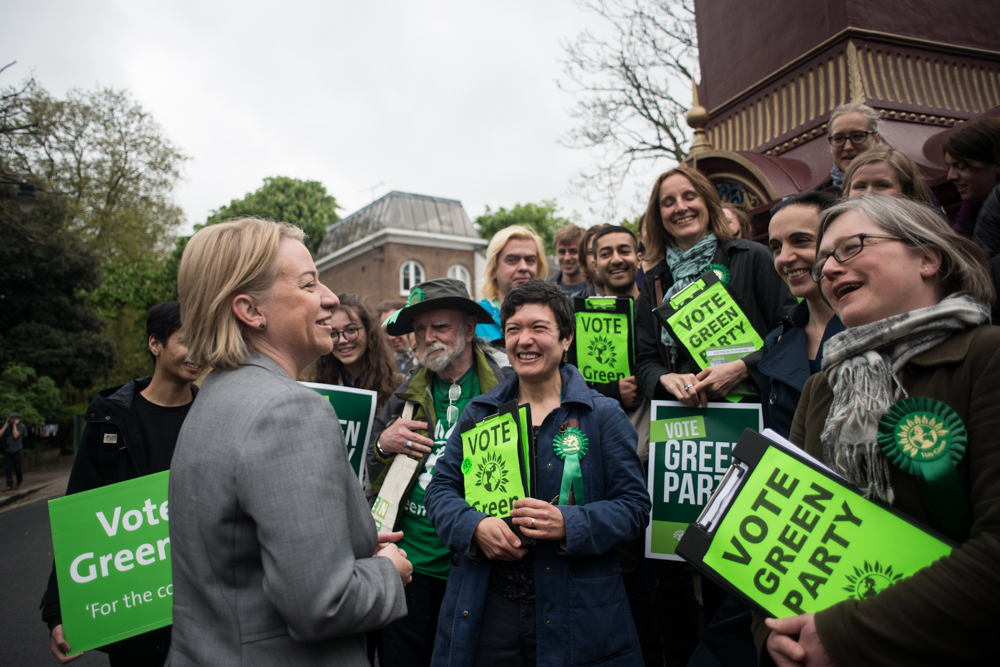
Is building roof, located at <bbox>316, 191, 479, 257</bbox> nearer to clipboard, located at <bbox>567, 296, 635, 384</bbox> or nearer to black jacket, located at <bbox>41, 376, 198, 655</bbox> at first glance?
clipboard, located at <bbox>567, 296, 635, 384</bbox>

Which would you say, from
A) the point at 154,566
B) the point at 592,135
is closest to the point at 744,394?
the point at 154,566

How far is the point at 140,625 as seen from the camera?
264cm

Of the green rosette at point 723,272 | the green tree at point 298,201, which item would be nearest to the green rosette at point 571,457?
the green rosette at point 723,272

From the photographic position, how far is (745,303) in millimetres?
3104

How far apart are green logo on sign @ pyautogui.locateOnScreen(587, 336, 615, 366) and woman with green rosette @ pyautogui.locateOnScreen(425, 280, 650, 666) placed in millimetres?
895

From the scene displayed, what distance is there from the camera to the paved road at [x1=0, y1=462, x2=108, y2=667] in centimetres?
500

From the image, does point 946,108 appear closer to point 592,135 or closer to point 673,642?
point 673,642

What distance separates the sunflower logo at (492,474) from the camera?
95.0 inches

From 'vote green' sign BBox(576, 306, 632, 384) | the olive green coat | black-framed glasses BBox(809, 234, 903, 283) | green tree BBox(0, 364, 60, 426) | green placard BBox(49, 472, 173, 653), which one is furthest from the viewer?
green tree BBox(0, 364, 60, 426)

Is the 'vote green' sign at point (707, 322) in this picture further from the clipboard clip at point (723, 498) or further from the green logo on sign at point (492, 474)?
the clipboard clip at point (723, 498)

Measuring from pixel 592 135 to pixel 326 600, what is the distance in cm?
1793

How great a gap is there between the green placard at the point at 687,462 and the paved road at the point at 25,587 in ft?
16.5

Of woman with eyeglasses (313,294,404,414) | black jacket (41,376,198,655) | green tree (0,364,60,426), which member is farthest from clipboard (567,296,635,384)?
green tree (0,364,60,426)

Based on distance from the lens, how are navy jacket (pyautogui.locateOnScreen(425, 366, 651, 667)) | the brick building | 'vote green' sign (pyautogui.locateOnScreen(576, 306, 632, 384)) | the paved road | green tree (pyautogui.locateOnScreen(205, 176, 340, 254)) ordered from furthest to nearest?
1. green tree (pyautogui.locateOnScreen(205, 176, 340, 254))
2. the brick building
3. the paved road
4. 'vote green' sign (pyautogui.locateOnScreen(576, 306, 632, 384))
5. navy jacket (pyautogui.locateOnScreen(425, 366, 651, 667))
